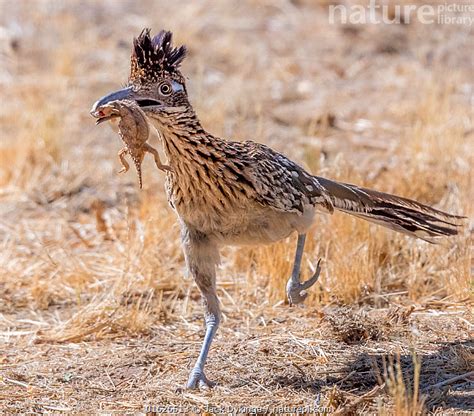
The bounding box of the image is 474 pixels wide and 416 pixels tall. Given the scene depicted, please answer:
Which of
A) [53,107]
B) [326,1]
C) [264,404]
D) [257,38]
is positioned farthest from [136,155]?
[326,1]

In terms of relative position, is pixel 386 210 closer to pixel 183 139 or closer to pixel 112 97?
pixel 183 139

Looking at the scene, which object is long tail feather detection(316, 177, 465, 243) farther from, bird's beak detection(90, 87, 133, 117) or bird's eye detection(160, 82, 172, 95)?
bird's beak detection(90, 87, 133, 117)

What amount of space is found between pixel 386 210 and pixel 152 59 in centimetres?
209

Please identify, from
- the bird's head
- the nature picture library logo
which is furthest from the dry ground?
the bird's head

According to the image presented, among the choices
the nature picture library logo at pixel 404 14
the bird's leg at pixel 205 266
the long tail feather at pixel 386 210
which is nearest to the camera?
the bird's leg at pixel 205 266

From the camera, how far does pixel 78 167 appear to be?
32.1 feet

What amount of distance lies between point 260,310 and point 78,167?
348 centimetres

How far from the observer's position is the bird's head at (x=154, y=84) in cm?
541

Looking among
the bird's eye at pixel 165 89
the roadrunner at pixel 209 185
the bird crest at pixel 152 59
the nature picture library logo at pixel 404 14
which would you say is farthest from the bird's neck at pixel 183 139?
the nature picture library logo at pixel 404 14

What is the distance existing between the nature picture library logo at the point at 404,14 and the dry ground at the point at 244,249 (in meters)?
0.27

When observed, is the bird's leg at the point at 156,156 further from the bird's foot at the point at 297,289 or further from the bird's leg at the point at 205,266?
the bird's foot at the point at 297,289

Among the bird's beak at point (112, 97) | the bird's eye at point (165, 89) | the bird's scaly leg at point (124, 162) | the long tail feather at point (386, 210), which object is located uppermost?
the bird's eye at point (165, 89)

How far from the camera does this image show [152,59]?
5.46 meters

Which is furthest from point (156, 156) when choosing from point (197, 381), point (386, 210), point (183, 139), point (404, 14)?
point (404, 14)
